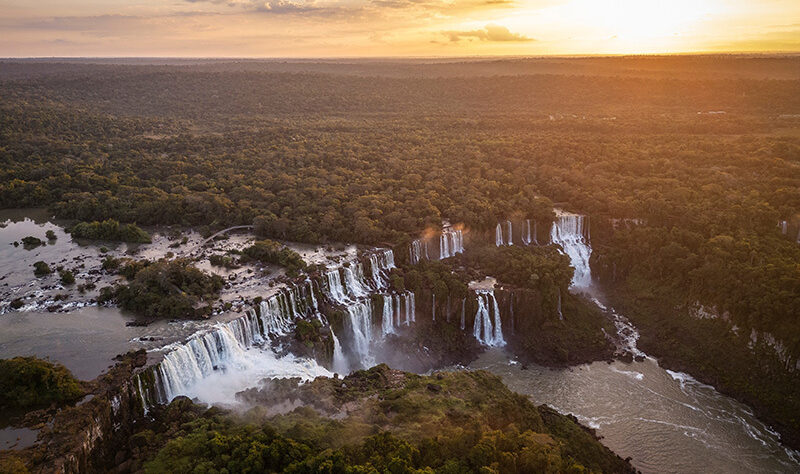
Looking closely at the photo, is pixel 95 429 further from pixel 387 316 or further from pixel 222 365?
pixel 387 316

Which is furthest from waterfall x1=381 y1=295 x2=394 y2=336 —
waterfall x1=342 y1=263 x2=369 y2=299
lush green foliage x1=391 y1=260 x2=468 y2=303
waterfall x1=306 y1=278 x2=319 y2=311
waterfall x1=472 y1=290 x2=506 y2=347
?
waterfall x1=472 y1=290 x2=506 y2=347

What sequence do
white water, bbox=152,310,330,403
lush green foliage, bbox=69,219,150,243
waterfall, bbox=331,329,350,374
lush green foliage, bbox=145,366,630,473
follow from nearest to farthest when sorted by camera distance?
1. lush green foliage, bbox=145,366,630,473
2. white water, bbox=152,310,330,403
3. waterfall, bbox=331,329,350,374
4. lush green foliage, bbox=69,219,150,243

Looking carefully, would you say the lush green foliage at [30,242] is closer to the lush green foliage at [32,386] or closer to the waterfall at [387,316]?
the lush green foliage at [32,386]

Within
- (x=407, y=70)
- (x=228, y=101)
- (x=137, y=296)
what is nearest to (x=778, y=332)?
(x=137, y=296)

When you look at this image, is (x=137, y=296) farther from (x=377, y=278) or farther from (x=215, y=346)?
(x=377, y=278)

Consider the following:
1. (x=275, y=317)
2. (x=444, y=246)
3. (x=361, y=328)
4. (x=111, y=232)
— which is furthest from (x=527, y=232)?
(x=111, y=232)

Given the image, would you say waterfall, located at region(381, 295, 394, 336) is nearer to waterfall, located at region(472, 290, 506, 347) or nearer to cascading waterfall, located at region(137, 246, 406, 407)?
cascading waterfall, located at region(137, 246, 406, 407)

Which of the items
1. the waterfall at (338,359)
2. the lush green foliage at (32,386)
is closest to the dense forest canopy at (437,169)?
the waterfall at (338,359)
